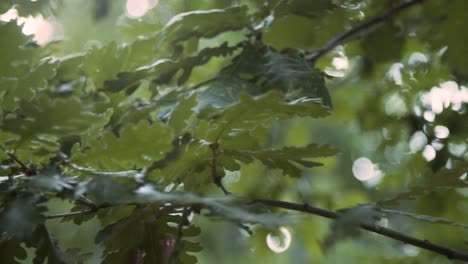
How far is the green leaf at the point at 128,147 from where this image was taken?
20.4 inches

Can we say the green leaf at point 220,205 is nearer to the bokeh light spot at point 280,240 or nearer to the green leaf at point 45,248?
the green leaf at point 45,248

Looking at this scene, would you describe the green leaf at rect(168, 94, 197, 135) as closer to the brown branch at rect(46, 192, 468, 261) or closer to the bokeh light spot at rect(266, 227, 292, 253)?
the brown branch at rect(46, 192, 468, 261)

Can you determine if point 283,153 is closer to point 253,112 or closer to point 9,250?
point 253,112

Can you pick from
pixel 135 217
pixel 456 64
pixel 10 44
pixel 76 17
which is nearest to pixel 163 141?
pixel 135 217

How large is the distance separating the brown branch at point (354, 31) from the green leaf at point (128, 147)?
0.45 meters

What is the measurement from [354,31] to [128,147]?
565 millimetres

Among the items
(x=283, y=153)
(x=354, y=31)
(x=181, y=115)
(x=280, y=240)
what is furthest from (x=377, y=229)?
(x=280, y=240)

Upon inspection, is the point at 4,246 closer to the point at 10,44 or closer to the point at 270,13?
the point at 10,44

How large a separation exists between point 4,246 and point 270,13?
0.47 meters

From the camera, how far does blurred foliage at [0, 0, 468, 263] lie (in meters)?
0.50

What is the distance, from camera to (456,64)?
100 cm

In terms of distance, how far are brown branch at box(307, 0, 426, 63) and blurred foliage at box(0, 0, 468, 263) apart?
0.04 metres

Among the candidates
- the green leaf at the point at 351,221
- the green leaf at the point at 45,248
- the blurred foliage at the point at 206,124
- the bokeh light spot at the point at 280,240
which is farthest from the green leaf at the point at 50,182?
the bokeh light spot at the point at 280,240

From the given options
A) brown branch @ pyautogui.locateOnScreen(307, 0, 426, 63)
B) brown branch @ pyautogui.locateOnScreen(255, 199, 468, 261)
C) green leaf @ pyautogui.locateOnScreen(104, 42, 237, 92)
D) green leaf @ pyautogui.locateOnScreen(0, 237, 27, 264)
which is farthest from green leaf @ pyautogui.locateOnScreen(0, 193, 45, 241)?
brown branch @ pyautogui.locateOnScreen(307, 0, 426, 63)
